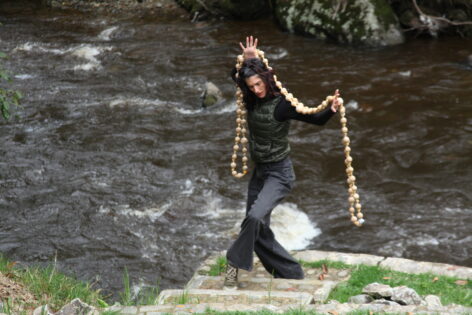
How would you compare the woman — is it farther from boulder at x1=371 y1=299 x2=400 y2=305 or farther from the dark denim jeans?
boulder at x1=371 y1=299 x2=400 y2=305

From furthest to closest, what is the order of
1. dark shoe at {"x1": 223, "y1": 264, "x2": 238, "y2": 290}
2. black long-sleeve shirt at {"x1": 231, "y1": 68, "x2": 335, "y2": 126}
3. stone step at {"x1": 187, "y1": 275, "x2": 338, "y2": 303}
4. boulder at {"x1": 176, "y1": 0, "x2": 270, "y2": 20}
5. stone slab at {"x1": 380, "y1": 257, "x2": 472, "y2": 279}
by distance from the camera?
boulder at {"x1": 176, "y1": 0, "x2": 270, "y2": 20} < stone slab at {"x1": 380, "y1": 257, "x2": 472, "y2": 279} < dark shoe at {"x1": 223, "y1": 264, "x2": 238, "y2": 290} < stone step at {"x1": 187, "y1": 275, "x2": 338, "y2": 303} < black long-sleeve shirt at {"x1": 231, "y1": 68, "x2": 335, "y2": 126}

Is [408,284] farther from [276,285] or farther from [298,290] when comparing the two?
[276,285]

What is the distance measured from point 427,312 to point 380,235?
13.7ft

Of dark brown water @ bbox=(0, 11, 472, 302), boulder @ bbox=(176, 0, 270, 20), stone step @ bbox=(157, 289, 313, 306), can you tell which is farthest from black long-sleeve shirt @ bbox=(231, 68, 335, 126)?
boulder @ bbox=(176, 0, 270, 20)

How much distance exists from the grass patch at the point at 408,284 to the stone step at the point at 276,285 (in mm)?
125

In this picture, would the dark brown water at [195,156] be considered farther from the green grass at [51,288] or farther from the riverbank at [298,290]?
the green grass at [51,288]

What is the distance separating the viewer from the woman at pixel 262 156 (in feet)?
21.3

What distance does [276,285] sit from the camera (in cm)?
691

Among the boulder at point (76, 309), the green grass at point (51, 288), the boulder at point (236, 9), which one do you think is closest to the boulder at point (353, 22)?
the boulder at point (236, 9)

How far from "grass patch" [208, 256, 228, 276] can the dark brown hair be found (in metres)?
2.02

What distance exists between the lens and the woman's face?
6445 mm

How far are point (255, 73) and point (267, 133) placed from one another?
0.61 m

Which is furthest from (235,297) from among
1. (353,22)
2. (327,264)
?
(353,22)

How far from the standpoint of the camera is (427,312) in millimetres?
5227
